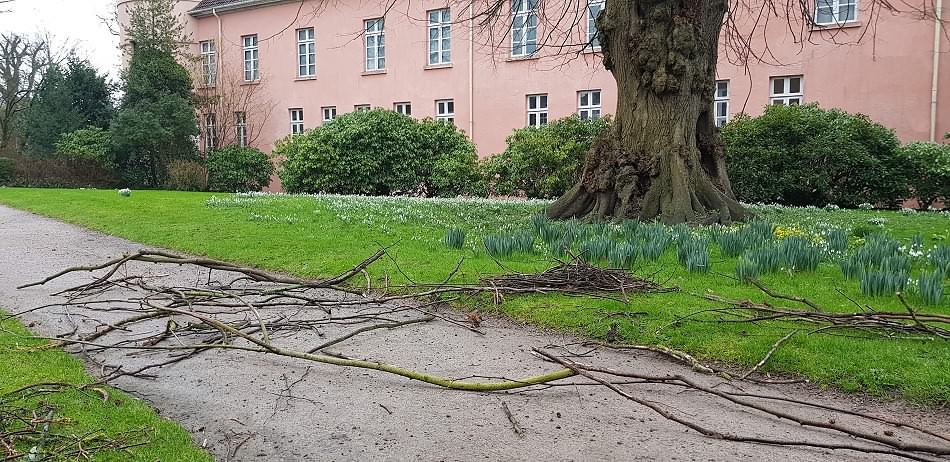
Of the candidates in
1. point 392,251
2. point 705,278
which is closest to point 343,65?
point 392,251

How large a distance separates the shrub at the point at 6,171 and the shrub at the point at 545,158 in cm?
1946

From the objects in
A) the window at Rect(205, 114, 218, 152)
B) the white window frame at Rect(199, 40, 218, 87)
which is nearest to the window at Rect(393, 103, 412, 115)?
the window at Rect(205, 114, 218, 152)

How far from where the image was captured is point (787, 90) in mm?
23547

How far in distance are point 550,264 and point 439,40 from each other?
24012mm

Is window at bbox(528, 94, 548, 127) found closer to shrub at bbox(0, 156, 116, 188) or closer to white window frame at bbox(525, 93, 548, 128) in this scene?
white window frame at bbox(525, 93, 548, 128)

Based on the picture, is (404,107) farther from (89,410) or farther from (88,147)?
(89,410)

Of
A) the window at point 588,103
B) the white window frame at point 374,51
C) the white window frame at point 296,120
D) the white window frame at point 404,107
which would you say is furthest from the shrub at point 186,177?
the window at point 588,103

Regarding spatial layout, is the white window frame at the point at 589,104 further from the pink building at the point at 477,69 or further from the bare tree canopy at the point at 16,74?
the bare tree canopy at the point at 16,74

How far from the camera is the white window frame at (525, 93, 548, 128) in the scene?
28.1m

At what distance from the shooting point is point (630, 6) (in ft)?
37.5

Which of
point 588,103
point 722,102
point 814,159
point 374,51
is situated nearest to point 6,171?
point 374,51

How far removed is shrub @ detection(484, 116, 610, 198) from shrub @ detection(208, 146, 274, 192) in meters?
12.5

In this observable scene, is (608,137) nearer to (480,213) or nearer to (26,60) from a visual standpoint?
(480,213)

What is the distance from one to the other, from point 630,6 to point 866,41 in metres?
13.7
